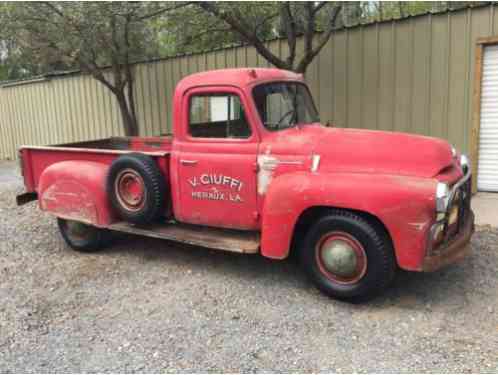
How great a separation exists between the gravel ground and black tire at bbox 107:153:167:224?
0.65 metres

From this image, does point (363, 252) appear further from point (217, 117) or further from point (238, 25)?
point (238, 25)

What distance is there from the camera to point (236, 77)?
4.80m

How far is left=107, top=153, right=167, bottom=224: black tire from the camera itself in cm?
494

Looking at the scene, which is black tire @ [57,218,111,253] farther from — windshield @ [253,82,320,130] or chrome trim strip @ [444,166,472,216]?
chrome trim strip @ [444,166,472,216]

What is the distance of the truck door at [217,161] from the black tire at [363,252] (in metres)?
0.69

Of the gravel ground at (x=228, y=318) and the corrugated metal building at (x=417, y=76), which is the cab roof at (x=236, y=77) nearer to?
the gravel ground at (x=228, y=318)

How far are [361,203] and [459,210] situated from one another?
3.45 ft

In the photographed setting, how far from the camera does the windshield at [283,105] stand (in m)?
4.76

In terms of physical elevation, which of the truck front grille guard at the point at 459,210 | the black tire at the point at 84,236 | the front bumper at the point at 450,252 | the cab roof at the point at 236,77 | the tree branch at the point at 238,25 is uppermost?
the tree branch at the point at 238,25

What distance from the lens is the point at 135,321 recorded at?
409 centimetres

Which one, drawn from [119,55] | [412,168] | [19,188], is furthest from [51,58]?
[412,168]

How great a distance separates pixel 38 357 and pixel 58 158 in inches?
116

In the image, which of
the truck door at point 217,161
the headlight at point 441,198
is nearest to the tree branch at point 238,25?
the truck door at point 217,161

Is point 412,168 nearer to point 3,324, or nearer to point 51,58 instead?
point 3,324
